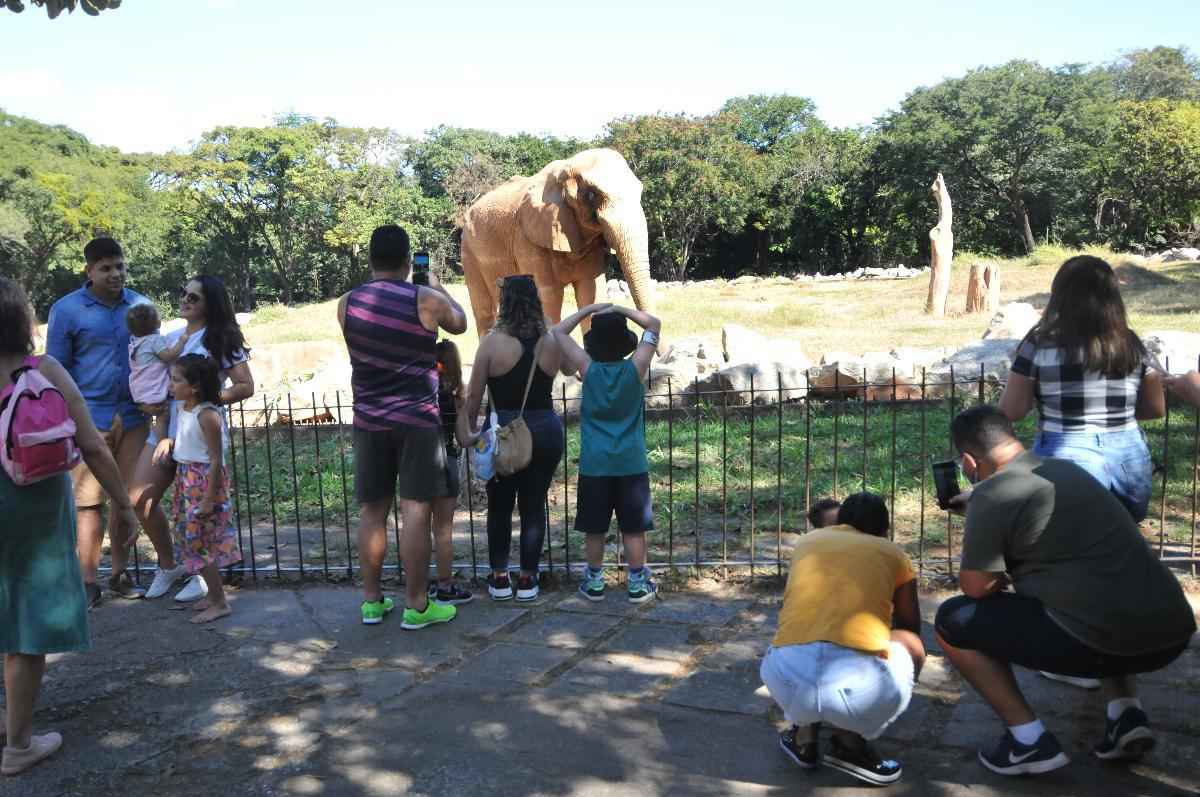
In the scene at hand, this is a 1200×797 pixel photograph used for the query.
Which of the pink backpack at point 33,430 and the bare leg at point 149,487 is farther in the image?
the bare leg at point 149,487

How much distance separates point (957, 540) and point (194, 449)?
4352mm

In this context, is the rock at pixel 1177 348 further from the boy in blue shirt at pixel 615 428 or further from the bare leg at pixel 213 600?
the bare leg at pixel 213 600

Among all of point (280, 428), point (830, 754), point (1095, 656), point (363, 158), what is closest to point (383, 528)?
point (830, 754)

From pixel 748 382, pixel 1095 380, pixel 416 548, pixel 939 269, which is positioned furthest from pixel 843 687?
pixel 939 269

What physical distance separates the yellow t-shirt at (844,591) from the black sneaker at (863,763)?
0.35m

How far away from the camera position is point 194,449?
519 centimetres

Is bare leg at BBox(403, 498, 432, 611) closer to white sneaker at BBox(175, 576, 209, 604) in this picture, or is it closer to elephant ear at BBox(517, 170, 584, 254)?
white sneaker at BBox(175, 576, 209, 604)

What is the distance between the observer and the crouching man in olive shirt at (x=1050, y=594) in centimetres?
320

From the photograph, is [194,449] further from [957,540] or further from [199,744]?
[957,540]

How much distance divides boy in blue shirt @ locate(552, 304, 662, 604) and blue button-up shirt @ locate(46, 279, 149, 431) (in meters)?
2.38

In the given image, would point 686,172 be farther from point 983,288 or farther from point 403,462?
point 403,462

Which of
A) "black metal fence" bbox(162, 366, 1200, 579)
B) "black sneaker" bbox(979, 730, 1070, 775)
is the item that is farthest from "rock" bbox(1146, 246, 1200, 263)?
"black sneaker" bbox(979, 730, 1070, 775)

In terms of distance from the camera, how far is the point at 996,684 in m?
3.39

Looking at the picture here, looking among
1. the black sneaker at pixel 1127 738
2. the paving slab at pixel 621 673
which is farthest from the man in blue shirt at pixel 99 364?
the black sneaker at pixel 1127 738
